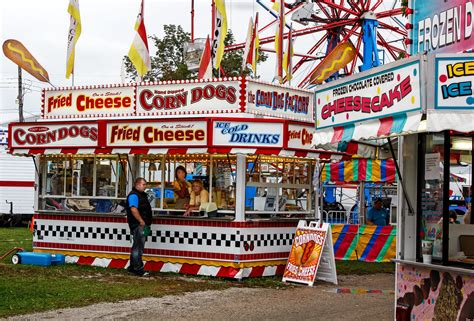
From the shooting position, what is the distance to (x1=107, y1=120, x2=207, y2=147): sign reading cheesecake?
14.3 m

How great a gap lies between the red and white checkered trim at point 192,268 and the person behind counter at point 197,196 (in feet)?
3.50

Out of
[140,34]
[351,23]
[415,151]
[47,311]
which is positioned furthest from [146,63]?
[351,23]

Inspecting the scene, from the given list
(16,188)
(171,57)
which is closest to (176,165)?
(16,188)

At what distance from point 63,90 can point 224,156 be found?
168 inches

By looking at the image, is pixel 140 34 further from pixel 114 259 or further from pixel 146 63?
pixel 114 259

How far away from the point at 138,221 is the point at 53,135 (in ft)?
9.79

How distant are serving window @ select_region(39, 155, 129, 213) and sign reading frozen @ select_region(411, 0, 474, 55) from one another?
821 centimetres

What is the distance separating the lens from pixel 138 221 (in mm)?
14492

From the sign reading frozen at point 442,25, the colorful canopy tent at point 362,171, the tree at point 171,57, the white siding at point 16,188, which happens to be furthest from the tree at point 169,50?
the sign reading frozen at point 442,25

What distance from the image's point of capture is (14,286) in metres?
12.3

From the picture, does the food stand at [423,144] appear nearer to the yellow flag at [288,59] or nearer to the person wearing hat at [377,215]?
the yellow flag at [288,59]

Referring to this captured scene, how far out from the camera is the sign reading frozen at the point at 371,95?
7418 mm

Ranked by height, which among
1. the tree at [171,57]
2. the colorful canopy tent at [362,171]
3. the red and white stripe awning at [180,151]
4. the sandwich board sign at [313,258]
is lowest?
the sandwich board sign at [313,258]

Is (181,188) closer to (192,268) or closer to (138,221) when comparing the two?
(138,221)
